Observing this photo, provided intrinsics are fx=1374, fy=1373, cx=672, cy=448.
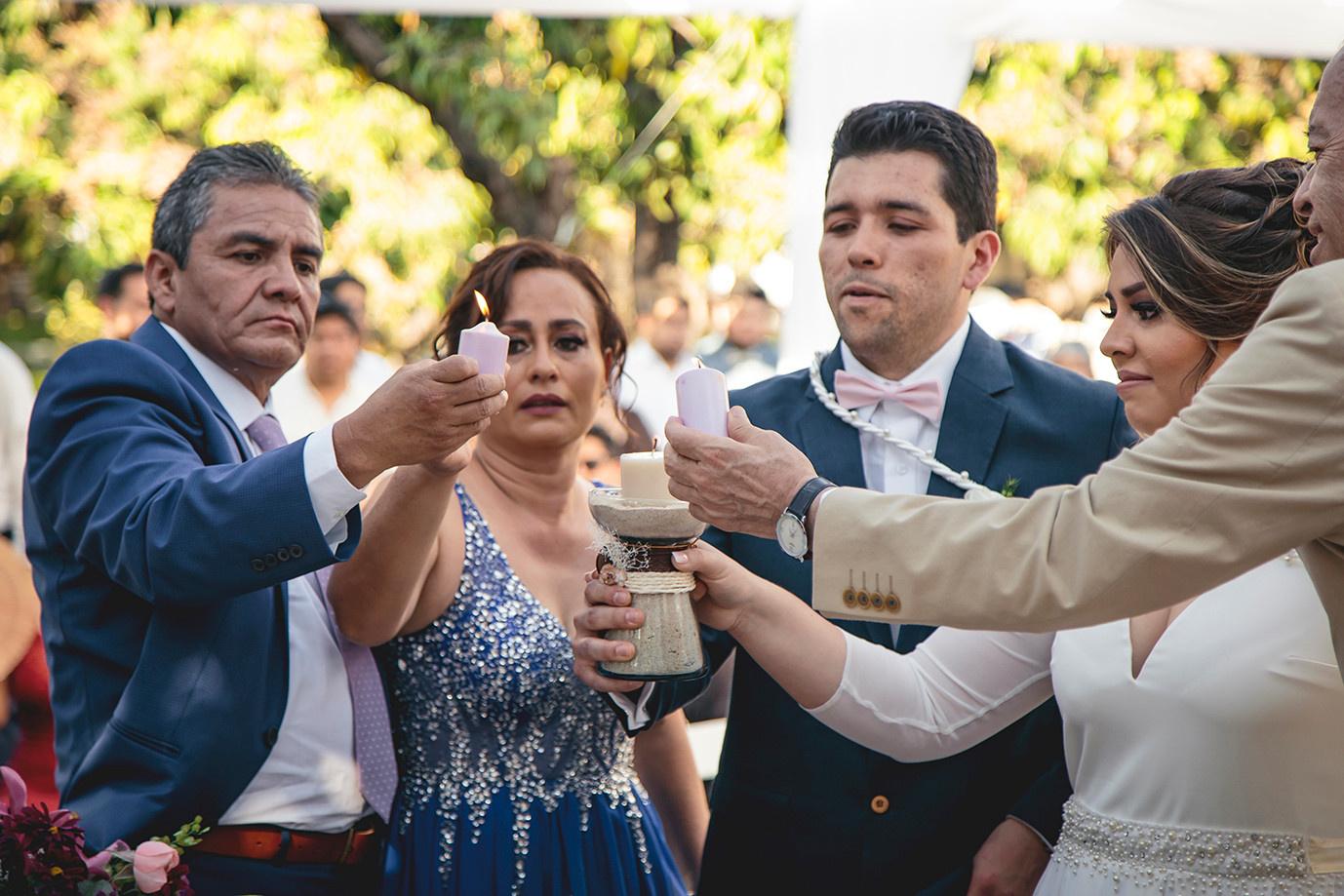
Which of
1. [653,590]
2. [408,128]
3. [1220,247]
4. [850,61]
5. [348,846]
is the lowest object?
[348,846]

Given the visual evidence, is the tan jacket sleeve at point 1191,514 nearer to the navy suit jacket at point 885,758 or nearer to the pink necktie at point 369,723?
the navy suit jacket at point 885,758

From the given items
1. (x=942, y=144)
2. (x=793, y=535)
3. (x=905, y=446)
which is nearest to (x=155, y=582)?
(x=793, y=535)

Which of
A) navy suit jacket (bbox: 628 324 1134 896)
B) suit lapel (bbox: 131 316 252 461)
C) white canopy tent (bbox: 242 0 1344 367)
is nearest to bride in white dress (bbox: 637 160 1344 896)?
navy suit jacket (bbox: 628 324 1134 896)

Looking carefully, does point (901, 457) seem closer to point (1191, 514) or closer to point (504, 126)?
point (1191, 514)

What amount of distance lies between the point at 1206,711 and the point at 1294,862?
0.28 m

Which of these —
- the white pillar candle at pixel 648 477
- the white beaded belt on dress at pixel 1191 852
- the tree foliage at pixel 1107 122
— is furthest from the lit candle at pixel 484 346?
the tree foliage at pixel 1107 122

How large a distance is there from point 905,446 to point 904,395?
12 centimetres

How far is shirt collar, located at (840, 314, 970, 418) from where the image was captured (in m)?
3.19

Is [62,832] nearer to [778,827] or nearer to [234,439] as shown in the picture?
[234,439]

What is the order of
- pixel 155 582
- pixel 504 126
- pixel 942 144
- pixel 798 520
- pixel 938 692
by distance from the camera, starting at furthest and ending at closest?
pixel 504 126
pixel 942 144
pixel 938 692
pixel 155 582
pixel 798 520

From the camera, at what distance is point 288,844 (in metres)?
2.70

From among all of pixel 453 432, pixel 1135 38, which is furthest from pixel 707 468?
pixel 1135 38

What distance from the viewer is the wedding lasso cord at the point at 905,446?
3016 millimetres

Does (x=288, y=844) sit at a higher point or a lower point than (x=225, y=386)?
lower
